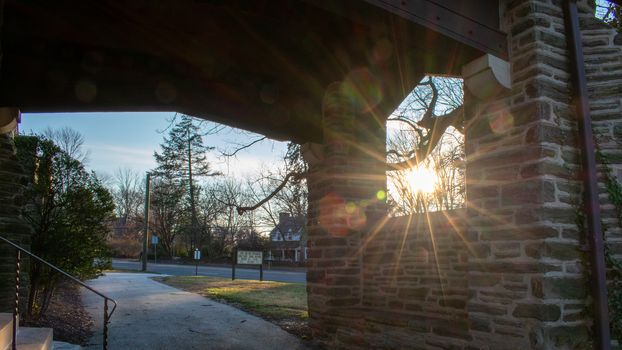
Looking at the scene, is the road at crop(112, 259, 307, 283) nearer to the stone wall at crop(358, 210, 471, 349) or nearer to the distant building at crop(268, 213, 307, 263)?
the distant building at crop(268, 213, 307, 263)

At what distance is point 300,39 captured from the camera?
229 inches

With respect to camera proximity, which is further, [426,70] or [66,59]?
[426,70]

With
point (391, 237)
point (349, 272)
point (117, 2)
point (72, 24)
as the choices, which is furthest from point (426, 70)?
point (72, 24)

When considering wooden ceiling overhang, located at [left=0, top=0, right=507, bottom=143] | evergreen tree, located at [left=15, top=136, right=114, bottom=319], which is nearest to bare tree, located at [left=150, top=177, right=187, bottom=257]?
evergreen tree, located at [left=15, top=136, right=114, bottom=319]

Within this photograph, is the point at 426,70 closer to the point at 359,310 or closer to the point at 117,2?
the point at 359,310

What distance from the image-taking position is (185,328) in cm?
789

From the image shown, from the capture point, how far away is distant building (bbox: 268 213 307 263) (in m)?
41.4

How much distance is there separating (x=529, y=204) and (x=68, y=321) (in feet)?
25.5

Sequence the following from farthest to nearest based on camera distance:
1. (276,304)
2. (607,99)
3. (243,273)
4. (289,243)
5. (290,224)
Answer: (289,243)
(290,224)
(243,273)
(276,304)
(607,99)

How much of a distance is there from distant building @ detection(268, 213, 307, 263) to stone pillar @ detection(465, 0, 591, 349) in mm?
35259

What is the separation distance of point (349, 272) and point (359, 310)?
629 mm

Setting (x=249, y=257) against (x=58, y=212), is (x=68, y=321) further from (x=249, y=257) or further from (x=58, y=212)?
(x=249, y=257)

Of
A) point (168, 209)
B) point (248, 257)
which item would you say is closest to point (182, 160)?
point (168, 209)

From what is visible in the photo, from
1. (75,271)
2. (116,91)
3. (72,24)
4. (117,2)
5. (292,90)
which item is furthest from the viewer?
(75,271)
